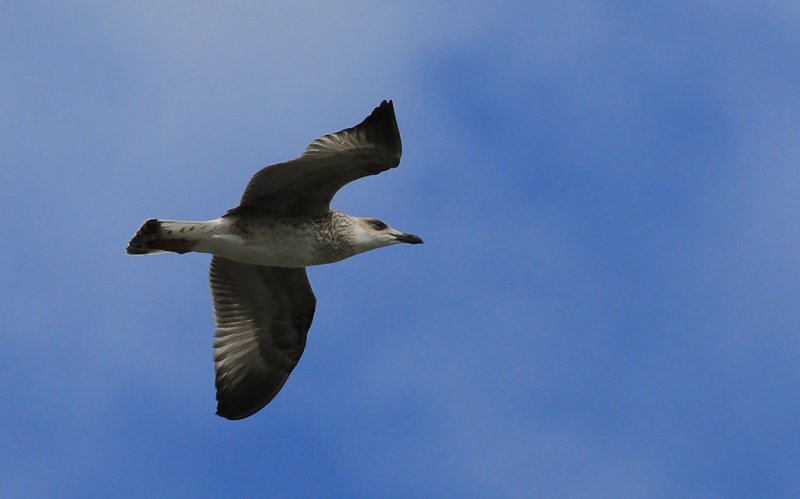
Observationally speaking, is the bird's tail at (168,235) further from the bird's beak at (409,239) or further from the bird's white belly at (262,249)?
the bird's beak at (409,239)

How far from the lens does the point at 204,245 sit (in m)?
12.7

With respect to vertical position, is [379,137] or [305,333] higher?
[379,137]

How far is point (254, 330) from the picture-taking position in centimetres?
1436

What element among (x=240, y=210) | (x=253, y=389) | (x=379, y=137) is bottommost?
(x=253, y=389)

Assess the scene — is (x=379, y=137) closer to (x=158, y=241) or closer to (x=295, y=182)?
(x=295, y=182)

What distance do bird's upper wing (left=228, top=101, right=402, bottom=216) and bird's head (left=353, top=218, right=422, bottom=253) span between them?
61 centimetres

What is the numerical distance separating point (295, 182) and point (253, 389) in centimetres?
306

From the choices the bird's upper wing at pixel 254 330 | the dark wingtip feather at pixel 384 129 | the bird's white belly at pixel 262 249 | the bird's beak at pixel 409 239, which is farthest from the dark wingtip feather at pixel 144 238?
the bird's beak at pixel 409 239

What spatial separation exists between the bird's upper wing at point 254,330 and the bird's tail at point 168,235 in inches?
56.8

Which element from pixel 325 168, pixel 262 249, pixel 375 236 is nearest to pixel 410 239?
pixel 375 236

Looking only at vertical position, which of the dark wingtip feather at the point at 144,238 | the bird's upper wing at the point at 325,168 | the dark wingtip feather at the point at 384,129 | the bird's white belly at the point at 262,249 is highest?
the dark wingtip feather at the point at 384,129

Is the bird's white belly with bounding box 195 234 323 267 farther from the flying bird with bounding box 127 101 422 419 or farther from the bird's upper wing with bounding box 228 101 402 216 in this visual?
the bird's upper wing with bounding box 228 101 402 216

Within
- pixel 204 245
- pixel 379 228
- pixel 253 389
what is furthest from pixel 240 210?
pixel 253 389

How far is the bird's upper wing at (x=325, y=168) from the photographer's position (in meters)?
12.2
